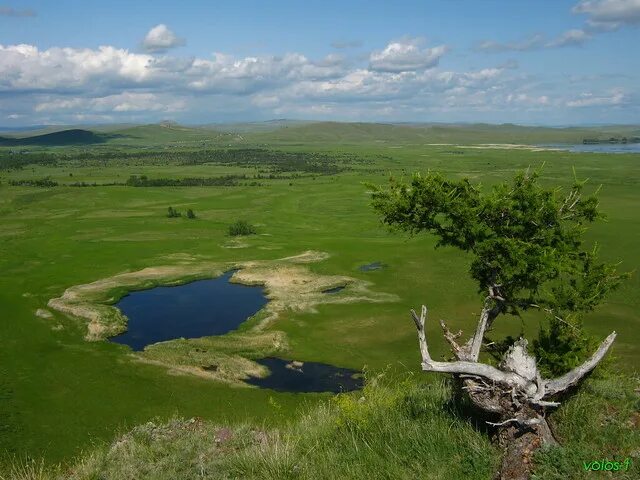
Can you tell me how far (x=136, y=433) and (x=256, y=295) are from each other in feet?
136

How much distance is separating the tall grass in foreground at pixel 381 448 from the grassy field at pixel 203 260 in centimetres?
215

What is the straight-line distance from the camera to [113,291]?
2223 inches

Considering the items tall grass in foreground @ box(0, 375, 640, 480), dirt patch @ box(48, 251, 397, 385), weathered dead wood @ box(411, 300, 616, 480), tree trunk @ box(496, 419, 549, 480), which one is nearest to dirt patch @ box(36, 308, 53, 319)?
dirt patch @ box(48, 251, 397, 385)

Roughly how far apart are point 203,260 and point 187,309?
17835 mm

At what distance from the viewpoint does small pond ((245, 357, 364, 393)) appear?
35.7 meters

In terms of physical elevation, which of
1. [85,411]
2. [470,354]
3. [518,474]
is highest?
[470,354]

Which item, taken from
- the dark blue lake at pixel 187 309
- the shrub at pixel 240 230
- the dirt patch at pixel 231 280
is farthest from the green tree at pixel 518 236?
the shrub at pixel 240 230

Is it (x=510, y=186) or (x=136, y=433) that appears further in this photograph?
(x=510, y=186)

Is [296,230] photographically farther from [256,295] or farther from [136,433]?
[136,433]

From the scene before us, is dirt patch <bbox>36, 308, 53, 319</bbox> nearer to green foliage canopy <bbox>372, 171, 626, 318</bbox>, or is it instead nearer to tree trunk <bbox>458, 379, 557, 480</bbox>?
green foliage canopy <bbox>372, 171, 626, 318</bbox>

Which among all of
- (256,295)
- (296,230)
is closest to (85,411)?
(256,295)

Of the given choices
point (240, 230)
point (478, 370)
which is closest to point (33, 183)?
point (240, 230)

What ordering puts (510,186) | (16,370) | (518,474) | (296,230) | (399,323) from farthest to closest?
1. (296,230)
2. (399,323)
3. (16,370)
4. (510,186)
5. (518,474)

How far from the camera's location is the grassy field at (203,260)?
3238 centimetres
